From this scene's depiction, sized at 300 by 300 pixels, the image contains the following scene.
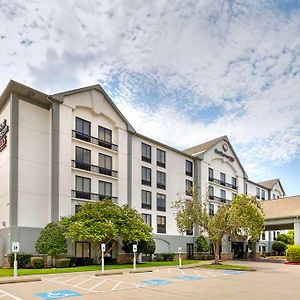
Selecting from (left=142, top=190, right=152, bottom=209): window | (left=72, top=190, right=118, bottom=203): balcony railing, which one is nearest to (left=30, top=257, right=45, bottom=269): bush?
(left=72, top=190, right=118, bottom=203): balcony railing

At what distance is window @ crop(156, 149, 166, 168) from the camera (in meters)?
44.1

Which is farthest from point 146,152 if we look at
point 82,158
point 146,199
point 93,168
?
point 82,158

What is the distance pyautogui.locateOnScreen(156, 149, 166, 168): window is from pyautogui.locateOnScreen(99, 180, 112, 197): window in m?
8.47

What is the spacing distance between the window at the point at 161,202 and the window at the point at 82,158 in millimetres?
11234

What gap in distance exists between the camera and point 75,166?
111ft

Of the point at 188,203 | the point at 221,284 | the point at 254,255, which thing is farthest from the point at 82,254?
the point at 254,255

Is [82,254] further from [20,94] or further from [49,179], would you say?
[20,94]

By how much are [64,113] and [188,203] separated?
14.2m

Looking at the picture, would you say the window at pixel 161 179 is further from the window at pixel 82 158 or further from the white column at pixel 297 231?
the white column at pixel 297 231

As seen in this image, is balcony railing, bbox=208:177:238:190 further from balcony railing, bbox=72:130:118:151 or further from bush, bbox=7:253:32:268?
bush, bbox=7:253:32:268

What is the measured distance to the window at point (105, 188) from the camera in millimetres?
36375

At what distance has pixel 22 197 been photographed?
30453 mm

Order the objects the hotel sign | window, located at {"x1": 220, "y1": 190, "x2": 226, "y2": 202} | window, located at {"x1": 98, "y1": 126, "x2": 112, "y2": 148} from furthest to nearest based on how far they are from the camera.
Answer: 1. window, located at {"x1": 220, "y1": 190, "x2": 226, "y2": 202}
2. window, located at {"x1": 98, "y1": 126, "x2": 112, "y2": 148}
3. the hotel sign

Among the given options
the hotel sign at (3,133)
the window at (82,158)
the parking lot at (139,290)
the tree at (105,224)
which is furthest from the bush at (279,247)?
the hotel sign at (3,133)
